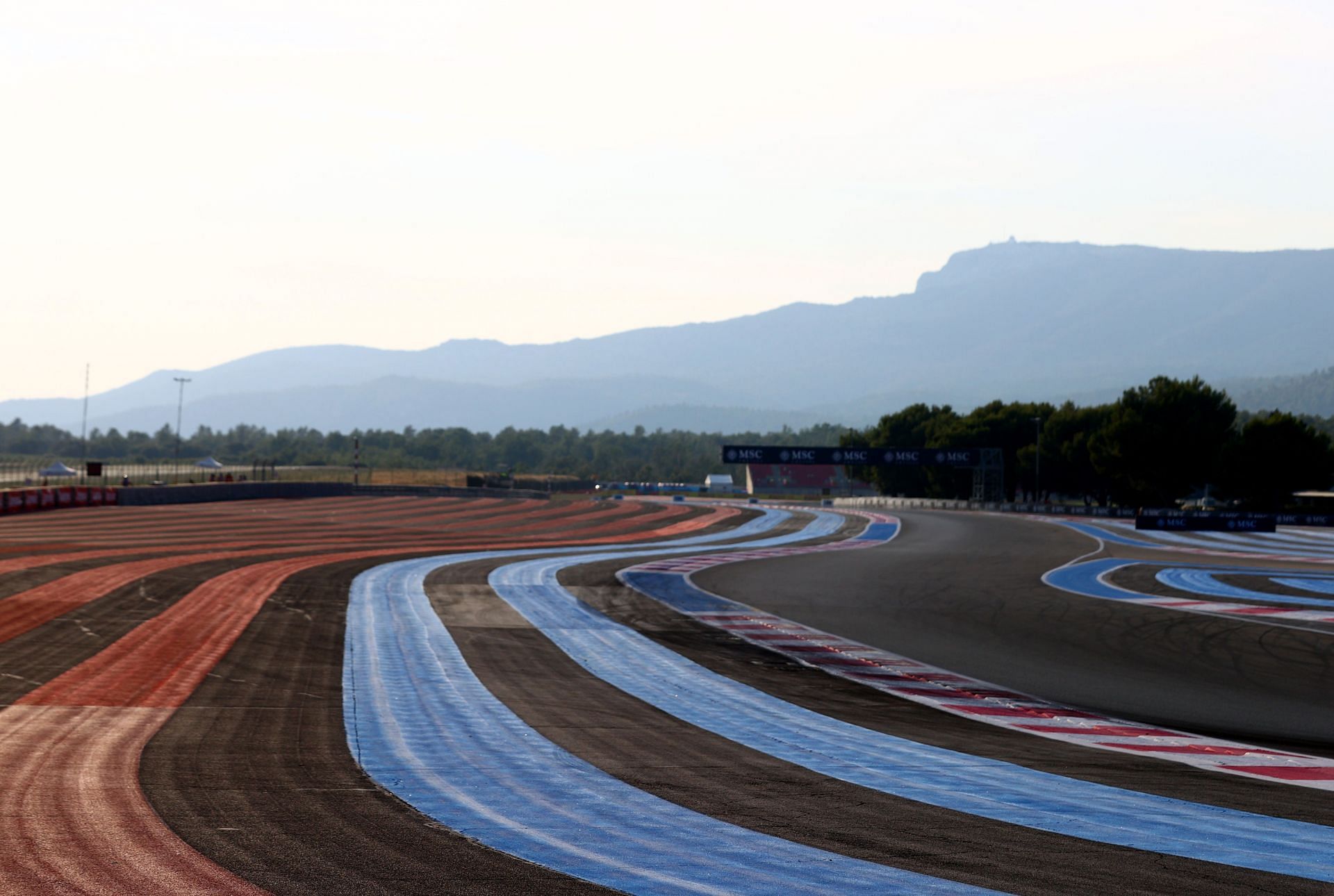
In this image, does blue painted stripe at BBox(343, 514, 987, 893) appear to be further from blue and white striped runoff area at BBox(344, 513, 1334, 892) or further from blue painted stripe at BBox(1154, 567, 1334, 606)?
blue painted stripe at BBox(1154, 567, 1334, 606)

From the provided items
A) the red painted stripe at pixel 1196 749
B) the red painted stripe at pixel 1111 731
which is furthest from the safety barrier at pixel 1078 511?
the red painted stripe at pixel 1196 749

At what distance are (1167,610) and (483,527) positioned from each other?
37.3 m

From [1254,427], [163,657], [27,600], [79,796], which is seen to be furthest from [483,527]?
[1254,427]

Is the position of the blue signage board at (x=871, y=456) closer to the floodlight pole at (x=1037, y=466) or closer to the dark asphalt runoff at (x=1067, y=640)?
the floodlight pole at (x=1037, y=466)

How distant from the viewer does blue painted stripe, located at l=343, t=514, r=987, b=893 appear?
737cm

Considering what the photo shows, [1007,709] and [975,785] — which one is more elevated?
[975,785]

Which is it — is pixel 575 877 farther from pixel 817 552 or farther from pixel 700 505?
pixel 700 505

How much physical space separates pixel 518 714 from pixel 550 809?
13.0 ft

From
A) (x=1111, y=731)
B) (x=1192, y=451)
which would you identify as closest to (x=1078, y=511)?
(x=1192, y=451)

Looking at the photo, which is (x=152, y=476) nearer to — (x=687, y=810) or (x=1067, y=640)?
(x=1067, y=640)

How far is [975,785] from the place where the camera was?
395 inches

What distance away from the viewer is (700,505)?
81375mm

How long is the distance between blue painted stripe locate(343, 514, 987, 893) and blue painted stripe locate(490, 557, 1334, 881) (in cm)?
200

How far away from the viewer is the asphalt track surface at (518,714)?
752 cm
